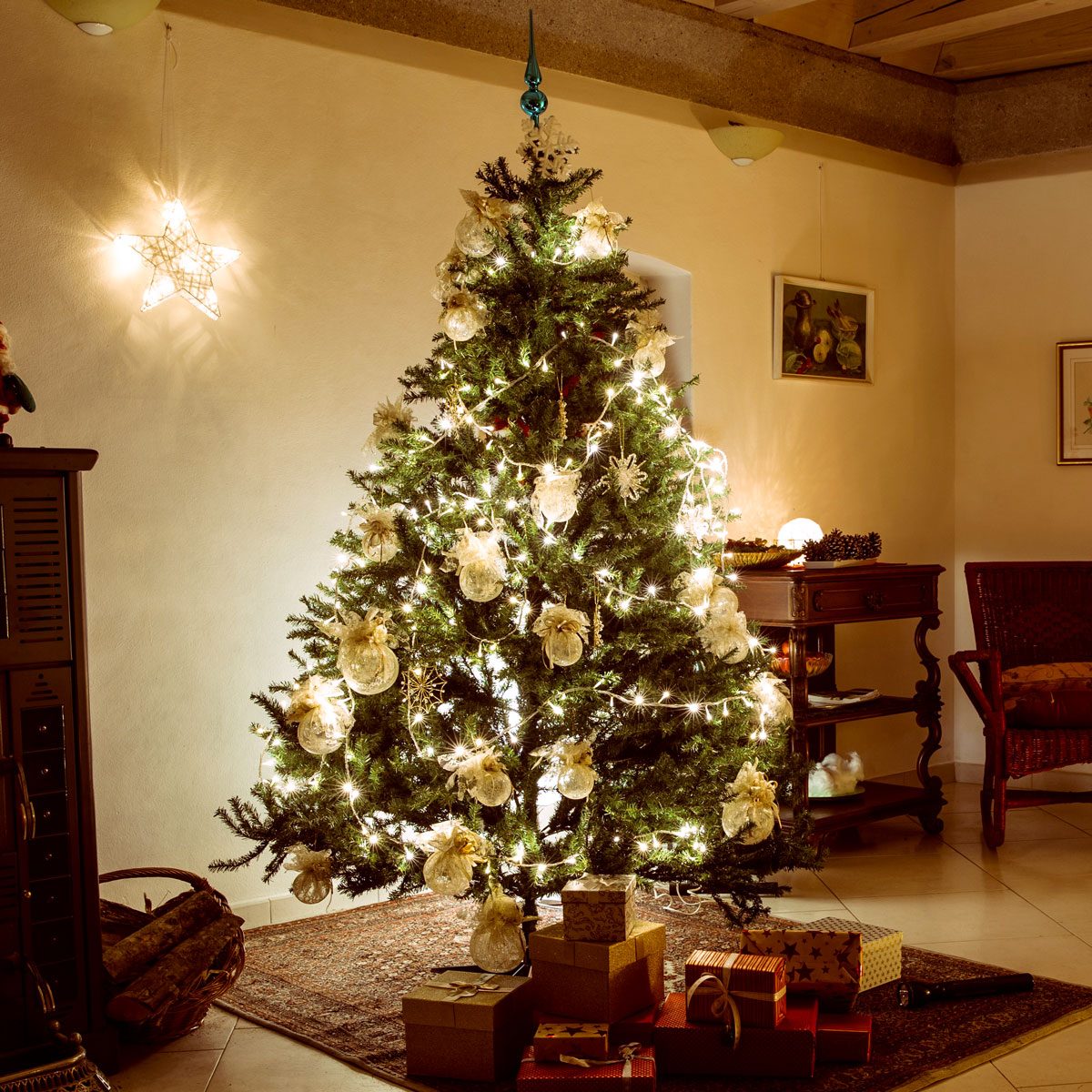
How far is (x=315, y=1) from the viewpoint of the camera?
440cm

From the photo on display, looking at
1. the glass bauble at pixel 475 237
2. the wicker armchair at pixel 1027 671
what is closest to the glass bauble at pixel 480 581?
the glass bauble at pixel 475 237

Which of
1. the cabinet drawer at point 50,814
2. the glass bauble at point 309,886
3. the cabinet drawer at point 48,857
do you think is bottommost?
the glass bauble at point 309,886

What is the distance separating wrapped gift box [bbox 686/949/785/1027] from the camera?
311 centimetres

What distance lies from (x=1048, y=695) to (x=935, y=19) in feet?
8.95

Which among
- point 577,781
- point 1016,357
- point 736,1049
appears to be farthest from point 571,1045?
point 1016,357

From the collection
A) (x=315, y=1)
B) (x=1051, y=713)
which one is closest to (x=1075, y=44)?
(x=1051, y=713)

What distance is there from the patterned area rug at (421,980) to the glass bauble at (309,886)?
0.96ft

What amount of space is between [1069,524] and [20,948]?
16.4ft

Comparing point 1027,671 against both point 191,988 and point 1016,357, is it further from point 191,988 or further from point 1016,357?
point 191,988

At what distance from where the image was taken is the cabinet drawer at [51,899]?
309 centimetres

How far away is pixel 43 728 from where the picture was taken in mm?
3109

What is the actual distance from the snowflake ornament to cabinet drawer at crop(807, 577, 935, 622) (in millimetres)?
1526

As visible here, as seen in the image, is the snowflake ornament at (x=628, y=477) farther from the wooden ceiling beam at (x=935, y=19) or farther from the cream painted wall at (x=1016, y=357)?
the cream painted wall at (x=1016, y=357)

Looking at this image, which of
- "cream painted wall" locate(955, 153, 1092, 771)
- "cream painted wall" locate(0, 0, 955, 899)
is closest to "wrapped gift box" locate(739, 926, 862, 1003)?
"cream painted wall" locate(0, 0, 955, 899)
